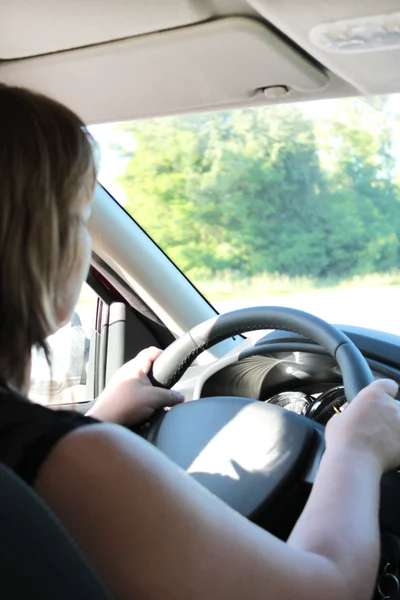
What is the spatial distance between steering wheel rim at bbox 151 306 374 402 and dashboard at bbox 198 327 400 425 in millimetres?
91

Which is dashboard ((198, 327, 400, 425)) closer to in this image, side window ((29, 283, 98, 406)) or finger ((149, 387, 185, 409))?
finger ((149, 387, 185, 409))

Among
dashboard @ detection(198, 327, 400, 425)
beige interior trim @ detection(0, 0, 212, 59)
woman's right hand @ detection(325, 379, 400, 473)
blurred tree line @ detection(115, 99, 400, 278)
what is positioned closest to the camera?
woman's right hand @ detection(325, 379, 400, 473)

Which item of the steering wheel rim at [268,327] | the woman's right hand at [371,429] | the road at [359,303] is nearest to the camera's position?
the woman's right hand at [371,429]

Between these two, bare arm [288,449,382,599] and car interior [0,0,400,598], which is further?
car interior [0,0,400,598]

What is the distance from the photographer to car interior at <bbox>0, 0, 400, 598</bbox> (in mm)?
1299

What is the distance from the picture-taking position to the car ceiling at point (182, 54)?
168cm

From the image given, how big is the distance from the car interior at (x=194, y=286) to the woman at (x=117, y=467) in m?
0.06

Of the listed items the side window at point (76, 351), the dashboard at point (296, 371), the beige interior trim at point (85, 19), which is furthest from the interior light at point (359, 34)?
the side window at point (76, 351)

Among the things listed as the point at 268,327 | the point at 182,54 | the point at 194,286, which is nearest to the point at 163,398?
the point at 268,327

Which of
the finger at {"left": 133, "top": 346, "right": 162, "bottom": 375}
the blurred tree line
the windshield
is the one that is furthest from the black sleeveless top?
the blurred tree line

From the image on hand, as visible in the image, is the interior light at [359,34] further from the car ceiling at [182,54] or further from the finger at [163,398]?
the finger at [163,398]

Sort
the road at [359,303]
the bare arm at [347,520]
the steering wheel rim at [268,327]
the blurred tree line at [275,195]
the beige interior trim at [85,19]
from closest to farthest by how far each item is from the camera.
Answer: the bare arm at [347,520]
the steering wheel rim at [268,327]
the beige interior trim at [85,19]
the road at [359,303]
the blurred tree line at [275,195]

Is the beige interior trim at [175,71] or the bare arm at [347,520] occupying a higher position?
the beige interior trim at [175,71]

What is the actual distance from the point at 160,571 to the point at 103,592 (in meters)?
0.07
